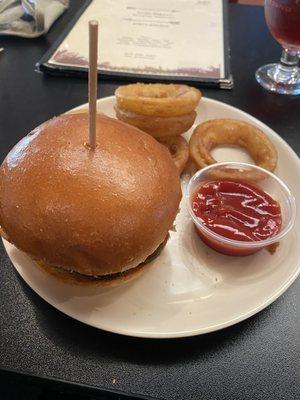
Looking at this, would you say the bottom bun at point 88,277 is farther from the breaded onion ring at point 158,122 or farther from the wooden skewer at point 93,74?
the breaded onion ring at point 158,122

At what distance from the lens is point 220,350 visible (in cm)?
98

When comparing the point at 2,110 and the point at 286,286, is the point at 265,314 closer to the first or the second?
the point at 286,286

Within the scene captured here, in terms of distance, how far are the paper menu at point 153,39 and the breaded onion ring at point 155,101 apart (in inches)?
15.8

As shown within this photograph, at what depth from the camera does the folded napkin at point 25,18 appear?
208 centimetres

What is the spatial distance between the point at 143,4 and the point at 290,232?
1687mm

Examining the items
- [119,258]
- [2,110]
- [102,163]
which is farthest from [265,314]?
[2,110]

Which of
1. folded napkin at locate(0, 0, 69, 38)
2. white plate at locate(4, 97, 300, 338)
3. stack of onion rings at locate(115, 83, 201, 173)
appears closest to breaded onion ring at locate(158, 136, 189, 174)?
stack of onion rings at locate(115, 83, 201, 173)

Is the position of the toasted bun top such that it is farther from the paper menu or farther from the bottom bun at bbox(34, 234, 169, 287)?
the paper menu

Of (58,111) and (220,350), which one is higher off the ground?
(58,111)

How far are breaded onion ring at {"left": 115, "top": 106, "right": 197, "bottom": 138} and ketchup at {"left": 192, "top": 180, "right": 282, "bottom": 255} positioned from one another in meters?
0.23

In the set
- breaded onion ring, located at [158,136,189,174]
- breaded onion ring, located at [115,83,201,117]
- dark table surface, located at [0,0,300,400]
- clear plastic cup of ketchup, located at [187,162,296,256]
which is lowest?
dark table surface, located at [0,0,300,400]

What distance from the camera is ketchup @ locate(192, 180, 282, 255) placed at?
114cm

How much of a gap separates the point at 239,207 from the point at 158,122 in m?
0.38

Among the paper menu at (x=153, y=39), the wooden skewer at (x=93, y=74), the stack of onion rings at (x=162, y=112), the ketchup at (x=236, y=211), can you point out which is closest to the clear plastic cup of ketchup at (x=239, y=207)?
the ketchup at (x=236, y=211)
